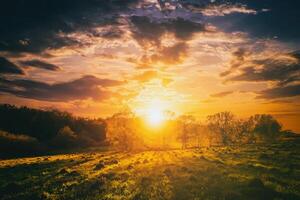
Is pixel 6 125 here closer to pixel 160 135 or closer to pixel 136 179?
pixel 160 135

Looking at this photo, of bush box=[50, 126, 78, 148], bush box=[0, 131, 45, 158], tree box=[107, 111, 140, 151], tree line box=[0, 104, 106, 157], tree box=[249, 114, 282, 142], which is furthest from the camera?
tree box=[249, 114, 282, 142]

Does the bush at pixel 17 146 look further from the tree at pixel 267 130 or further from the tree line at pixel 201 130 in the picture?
the tree at pixel 267 130

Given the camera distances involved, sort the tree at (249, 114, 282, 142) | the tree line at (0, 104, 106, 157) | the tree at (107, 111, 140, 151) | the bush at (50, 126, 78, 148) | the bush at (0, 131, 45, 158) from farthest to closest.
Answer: the tree at (249, 114, 282, 142) → the bush at (50, 126, 78, 148) → the tree at (107, 111, 140, 151) → the tree line at (0, 104, 106, 157) → the bush at (0, 131, 45, 158)

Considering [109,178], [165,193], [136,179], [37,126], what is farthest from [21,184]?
[37,126]

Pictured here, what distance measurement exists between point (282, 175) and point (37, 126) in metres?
103

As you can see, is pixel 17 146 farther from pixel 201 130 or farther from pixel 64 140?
pixel 201 130

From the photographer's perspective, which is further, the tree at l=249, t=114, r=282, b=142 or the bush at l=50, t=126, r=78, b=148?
the tree at l=249, t=114, r=282, b=142

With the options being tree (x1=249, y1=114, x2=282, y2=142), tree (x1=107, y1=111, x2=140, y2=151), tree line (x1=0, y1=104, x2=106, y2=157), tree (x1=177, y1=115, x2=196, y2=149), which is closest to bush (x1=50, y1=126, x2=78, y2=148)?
tree line (x1=0, y1=104, x2=106, y2=157)

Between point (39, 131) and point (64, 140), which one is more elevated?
point (39, 131)

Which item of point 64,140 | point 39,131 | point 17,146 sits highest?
point 39,131

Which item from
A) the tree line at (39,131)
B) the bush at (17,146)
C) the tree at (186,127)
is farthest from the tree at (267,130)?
the bush at (17,146)

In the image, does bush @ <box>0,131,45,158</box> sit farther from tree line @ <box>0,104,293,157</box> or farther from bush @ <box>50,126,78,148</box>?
bush @ <box>50,126,78,148</box>

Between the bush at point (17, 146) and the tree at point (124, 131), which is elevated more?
the tree at point (124, 131)

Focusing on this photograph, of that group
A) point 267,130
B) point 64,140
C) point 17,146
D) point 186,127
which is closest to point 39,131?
point 64,140
